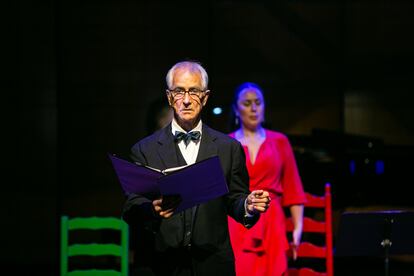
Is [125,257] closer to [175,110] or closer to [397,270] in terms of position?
[175,110]

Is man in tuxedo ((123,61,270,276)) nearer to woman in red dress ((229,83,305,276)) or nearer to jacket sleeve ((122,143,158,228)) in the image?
jacket sleeve ((122,143,158,228))

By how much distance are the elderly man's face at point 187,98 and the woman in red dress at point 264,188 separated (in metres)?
1.06

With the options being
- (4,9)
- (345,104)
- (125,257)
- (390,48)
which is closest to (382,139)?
(345,104)

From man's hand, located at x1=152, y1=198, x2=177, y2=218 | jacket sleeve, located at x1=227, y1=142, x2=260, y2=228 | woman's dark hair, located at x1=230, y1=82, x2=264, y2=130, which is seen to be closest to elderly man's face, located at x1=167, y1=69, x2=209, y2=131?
jacket sleeve, located at x1=227, y1=142, x2=260, y2=228

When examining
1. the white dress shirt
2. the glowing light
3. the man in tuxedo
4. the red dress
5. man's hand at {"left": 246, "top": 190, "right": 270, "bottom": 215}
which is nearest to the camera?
man's hand at {"left": 246, "top": 190, "right": 270, "bottom": 215}

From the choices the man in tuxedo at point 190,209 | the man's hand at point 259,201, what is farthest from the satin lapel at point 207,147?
the man's hand at point 259,201

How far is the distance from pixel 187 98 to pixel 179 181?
1.25ft

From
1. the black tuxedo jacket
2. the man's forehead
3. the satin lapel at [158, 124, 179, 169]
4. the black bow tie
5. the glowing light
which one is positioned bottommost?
the black tuxedo jacket

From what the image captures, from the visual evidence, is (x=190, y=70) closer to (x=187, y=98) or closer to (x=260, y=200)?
(x=187, y=98)

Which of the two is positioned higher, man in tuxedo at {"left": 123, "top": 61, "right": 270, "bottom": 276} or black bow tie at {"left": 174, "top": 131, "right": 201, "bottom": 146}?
black bow tie at {"left": 174, "top": 131, "right": 201, "bottom": 146}

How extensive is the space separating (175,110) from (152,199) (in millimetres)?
349

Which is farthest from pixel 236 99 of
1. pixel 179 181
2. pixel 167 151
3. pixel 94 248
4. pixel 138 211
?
pixel 179 181

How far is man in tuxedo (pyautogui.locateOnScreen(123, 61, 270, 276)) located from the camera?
6.61ft

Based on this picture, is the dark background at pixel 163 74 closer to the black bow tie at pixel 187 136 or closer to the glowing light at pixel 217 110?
the glowing light at pixel 217 110
